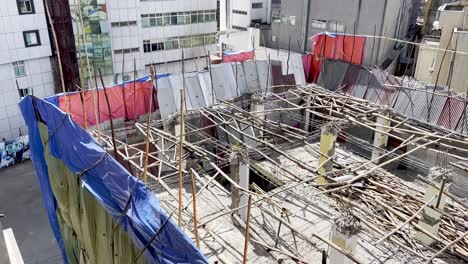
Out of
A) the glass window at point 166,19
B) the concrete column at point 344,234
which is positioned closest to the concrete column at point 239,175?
the concrete column at point 344,234

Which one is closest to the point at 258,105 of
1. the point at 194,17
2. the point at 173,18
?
the point at 173,18

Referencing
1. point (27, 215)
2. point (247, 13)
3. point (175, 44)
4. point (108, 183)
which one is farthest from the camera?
point (247, 13)

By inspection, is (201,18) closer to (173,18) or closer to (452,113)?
(173,18)

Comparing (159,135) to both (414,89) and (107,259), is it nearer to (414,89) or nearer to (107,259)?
(107,259)

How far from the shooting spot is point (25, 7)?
94.9 ft

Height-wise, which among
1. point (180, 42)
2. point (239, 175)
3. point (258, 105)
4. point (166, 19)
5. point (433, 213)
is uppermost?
point (166, 19)

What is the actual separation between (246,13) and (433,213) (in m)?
47.6

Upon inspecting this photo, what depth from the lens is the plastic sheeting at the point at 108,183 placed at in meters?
8.07

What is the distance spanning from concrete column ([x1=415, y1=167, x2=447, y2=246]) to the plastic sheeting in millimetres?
9637

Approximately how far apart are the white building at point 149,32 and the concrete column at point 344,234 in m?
23.1

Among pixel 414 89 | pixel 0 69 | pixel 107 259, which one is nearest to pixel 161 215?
pixel 107 259

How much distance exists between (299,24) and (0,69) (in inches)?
1021

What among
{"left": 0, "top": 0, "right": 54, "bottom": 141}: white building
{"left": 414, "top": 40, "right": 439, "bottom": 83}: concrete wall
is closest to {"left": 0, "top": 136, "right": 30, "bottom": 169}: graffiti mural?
{"left": 0, "top": 0, "right": 54, "bottom": 141}: white building

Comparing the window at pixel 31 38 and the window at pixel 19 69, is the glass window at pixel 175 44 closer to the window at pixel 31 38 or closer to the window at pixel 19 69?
the window at pixel 31 38
